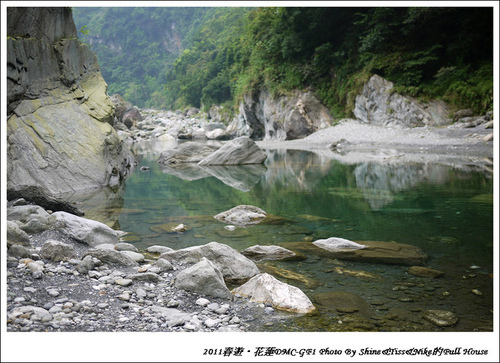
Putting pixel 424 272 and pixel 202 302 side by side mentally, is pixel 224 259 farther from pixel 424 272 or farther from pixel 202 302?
pixel 424 272

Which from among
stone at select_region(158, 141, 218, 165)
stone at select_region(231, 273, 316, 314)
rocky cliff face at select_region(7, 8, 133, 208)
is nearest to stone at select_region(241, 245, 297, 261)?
stone at select_region(231, 273, 316, 314)

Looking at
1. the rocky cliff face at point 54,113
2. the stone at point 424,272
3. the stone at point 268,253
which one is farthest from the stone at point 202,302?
the rocky cliff face at point 54,113

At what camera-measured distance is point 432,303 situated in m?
3.57

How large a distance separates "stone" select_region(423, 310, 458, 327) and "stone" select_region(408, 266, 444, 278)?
2.84 feet

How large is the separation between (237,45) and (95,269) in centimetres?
5043

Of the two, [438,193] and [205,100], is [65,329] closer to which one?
[438,193]

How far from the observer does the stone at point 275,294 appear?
3.48m

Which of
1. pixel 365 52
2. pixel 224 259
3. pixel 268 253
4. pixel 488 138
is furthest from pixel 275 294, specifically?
pixel 365 52

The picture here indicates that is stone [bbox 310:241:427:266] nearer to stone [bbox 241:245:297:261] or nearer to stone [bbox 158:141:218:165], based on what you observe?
stone [bbox 241:245:297:261]

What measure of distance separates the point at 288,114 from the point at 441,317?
2835 cm

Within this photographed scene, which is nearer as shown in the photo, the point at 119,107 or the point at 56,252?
the point at 56,252

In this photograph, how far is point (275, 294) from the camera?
3592 millimetres

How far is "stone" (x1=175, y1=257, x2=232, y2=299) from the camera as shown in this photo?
3.61 metres

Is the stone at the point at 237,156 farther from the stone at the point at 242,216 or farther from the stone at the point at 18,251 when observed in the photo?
the stone at the point at 18,251
